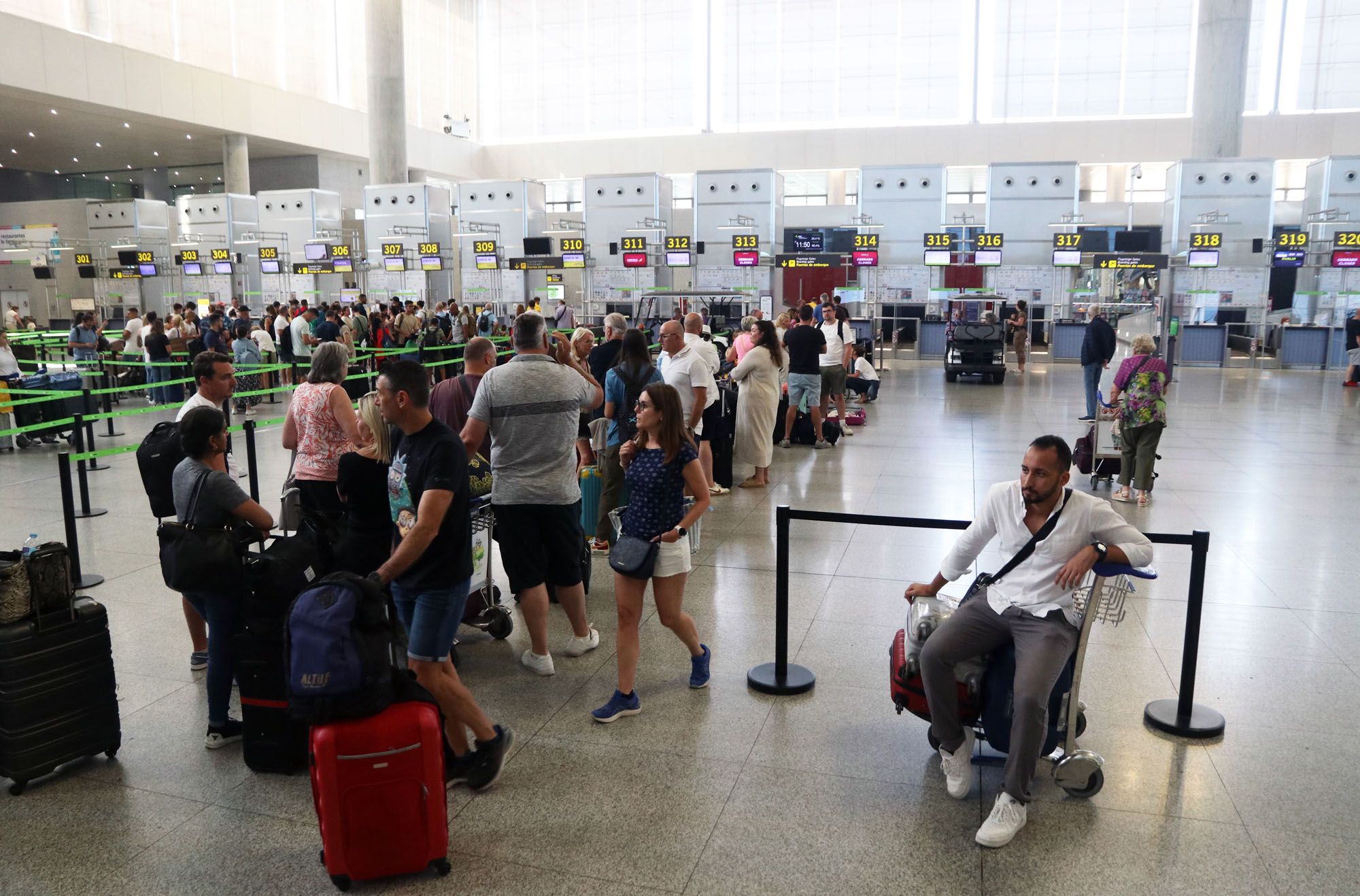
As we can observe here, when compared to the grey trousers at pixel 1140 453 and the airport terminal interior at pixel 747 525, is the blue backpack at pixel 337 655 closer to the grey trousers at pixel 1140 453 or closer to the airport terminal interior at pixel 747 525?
the airport terminal interior at pixel 747 525

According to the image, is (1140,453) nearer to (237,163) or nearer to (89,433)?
(89,433)

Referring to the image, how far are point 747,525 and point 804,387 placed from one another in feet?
12.4

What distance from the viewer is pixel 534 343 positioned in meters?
4.80

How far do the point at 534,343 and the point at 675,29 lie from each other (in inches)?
1482

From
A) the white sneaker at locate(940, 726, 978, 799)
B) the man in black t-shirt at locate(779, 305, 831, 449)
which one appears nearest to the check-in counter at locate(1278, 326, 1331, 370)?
the man in black t-shirt at locate(779, 305, 831, 449)

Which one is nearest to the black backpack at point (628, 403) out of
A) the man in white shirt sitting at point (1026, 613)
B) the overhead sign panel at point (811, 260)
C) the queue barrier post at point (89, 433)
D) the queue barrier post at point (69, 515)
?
the man in white shirt sitting at point (1026, 613)

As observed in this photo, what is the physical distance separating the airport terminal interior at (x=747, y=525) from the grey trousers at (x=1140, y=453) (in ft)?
0.16

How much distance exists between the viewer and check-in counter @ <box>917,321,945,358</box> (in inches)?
1029

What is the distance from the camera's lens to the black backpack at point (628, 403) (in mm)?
6766

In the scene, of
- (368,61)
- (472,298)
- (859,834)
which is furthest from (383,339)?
(859,834)

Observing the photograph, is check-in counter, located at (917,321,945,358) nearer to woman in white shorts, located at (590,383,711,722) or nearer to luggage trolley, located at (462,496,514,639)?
luggage trolley, located at (462,496,514,639)

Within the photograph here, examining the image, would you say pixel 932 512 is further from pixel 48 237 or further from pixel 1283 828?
pixel 48 237

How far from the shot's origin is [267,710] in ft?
13.1

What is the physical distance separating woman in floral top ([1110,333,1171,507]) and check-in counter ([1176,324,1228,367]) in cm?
1713
